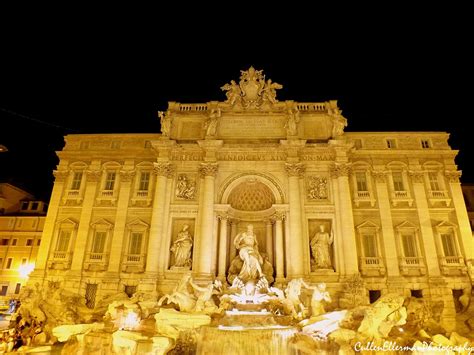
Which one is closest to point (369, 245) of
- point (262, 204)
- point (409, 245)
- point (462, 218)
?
point (409, 245)

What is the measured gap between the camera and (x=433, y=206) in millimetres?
22641

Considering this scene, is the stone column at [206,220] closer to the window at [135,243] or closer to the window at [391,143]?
the window at [135,243]

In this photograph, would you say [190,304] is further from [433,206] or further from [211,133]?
[433,206]

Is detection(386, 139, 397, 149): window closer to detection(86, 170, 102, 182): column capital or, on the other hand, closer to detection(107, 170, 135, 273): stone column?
detection(107, 170, 135, 273): stone column

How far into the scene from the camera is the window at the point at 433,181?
2324cm

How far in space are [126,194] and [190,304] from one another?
11.3 metres

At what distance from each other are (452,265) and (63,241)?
1068 inches

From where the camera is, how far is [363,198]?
2291 cm

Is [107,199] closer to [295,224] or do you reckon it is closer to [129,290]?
[129,290]

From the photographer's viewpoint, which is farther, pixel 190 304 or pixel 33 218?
pixel 33 218

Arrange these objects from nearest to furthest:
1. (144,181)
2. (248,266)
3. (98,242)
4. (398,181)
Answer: (248,266), (98,242), (398,181), (144,181)

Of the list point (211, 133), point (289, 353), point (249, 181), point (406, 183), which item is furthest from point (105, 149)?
point (406, 183)

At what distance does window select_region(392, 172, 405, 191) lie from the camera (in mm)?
23319

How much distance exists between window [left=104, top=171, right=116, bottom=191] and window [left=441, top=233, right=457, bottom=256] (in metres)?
24.2
